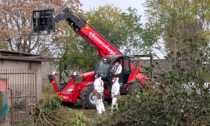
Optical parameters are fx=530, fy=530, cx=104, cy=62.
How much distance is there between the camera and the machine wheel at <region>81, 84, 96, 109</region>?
21.8 metres

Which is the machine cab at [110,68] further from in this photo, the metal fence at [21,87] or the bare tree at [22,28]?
the bare tree at [22,28]

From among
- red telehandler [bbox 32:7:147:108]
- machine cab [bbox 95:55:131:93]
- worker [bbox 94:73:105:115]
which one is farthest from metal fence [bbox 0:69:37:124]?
machine cab [bbox 95:55:131:93]

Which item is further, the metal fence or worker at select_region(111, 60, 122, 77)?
worker at select_region(111, 60, 122, 77)

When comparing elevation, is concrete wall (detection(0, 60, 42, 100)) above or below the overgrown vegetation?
above

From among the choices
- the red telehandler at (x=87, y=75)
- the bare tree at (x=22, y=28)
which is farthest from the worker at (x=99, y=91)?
the bare tree at (x=22, y=28)

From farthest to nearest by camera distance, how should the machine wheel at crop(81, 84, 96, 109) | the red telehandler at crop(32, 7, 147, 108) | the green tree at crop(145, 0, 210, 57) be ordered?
the green tree at crop(145, 0, 210, 57), the machine wheel at crop(81, 84, 96, 109), the red telehandler at crop(32, 7, 147, 108)

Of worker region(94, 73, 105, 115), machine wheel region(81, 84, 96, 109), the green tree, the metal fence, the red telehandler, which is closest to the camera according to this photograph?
the metal fence

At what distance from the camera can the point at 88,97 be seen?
2194 cm

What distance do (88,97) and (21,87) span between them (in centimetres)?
330

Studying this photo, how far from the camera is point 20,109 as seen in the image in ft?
58.2

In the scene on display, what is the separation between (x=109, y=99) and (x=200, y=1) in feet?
53.4

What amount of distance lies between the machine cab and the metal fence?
365 centimetres

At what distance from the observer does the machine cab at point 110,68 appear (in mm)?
22375

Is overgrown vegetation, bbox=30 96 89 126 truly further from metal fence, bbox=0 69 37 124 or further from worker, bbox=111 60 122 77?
worker, bbox=111 60 122 77
